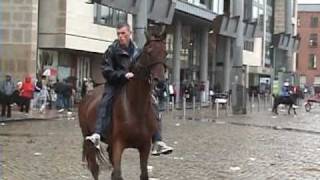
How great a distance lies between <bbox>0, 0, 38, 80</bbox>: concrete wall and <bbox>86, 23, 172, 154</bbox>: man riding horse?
3655 cm

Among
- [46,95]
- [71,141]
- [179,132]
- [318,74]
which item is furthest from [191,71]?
[318,74]

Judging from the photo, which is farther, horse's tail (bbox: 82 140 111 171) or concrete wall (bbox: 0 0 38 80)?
concrete wall (bbox: 0 0 38 80)

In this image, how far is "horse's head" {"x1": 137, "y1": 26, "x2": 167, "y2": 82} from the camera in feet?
24.2

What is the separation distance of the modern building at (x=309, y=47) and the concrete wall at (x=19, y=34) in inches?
3866

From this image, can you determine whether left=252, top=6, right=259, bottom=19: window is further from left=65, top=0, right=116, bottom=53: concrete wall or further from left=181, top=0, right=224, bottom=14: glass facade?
left=65, top=0, right=116, bottom=53: concrete wall

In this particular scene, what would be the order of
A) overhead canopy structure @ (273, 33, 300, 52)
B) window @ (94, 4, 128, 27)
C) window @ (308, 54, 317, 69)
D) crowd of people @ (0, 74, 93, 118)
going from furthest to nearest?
window @ (308, 54, 317, 69) → overhead canopy structure @ (273, 33, 300, 52) → window @ (94, 4, 128, 27) → crowd of people @ (0, 74, 93, 118)

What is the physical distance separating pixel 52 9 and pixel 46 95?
27.9ft

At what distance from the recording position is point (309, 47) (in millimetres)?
138125

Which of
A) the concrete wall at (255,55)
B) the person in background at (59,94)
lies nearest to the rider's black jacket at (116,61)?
the person in background at (59,94)

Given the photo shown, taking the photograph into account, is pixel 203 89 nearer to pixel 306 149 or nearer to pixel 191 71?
pixel 191 71

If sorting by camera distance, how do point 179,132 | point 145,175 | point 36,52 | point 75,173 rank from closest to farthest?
point 145,175
point 75,173
point 179,132
point 36,52

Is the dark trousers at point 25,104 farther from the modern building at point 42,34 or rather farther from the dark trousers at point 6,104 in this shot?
the modern building at point 42,34

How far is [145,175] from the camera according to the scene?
27.0ft

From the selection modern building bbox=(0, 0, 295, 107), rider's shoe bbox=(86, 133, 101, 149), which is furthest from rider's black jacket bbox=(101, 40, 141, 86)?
modern building bbox=(0, 0, 295, 107)
